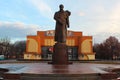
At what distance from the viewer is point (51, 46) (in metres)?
66.5

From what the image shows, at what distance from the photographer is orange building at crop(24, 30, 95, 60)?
64188mm

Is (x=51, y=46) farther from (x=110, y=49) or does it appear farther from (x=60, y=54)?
(x=60, y=54)

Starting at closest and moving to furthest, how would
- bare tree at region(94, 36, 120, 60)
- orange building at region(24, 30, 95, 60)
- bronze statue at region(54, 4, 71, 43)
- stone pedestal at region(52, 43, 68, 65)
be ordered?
stone pedestal at region(52, 43, 68, 65), bronze statue at region(54, 4, 71, 43), orange building at region(24, 30, 95, 60), bare tree at region(94, 36, 120, 60)

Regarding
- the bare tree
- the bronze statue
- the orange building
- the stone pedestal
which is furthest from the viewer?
the bare tree

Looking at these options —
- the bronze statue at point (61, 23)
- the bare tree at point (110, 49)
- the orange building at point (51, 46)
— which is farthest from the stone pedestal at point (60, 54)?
the bare tree at point (110, 49)

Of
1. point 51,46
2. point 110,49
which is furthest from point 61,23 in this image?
point 110,49

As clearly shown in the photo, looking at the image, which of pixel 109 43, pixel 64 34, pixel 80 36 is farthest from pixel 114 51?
pixel 64 34

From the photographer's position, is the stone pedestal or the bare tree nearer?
the stone pedestal

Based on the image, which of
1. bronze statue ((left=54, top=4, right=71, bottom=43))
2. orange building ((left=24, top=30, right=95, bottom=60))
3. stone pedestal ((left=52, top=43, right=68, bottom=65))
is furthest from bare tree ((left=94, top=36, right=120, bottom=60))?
stone pedestal ((left=52, top=43, right=68, bottom=65))

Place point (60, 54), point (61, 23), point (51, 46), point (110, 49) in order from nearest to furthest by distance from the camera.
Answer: point (60, 54), point (61, 23), point (51, 46), point (110, 49)

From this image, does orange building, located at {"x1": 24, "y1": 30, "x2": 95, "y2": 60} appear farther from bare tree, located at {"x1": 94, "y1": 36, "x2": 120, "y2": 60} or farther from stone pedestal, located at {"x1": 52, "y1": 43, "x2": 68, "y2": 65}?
stone pedestal, located at {"x1": 52, "y1": 43, "x2": 68, "y2": 65}

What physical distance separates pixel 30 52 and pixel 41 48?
496 centimetres

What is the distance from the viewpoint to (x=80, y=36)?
66062mm

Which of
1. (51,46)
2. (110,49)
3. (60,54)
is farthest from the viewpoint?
(110,49)
